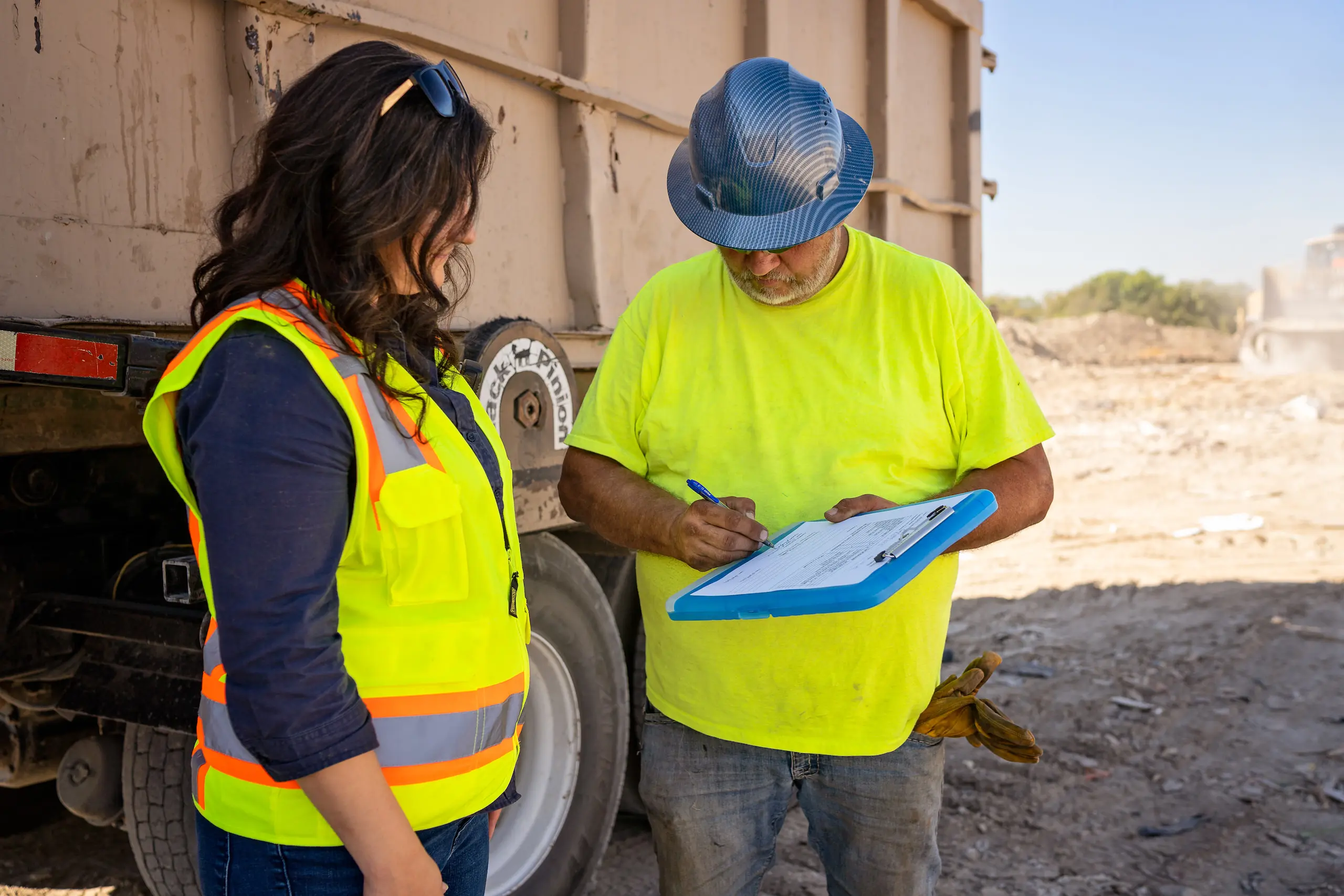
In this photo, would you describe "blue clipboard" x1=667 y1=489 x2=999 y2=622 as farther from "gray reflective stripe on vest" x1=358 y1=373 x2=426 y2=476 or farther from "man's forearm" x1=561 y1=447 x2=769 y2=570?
"gray reflective stripe on vest" x1=358 y1=373 x2=426 y2=476

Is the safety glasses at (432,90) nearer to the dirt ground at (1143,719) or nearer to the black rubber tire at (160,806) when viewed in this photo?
the black rubber tire at (160,806)

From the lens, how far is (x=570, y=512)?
6.73 feet

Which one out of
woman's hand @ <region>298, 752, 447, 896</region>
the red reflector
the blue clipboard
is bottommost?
woman's hand @ <region>298, 752, 447, 896</region>

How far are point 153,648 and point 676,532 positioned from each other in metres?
1.09

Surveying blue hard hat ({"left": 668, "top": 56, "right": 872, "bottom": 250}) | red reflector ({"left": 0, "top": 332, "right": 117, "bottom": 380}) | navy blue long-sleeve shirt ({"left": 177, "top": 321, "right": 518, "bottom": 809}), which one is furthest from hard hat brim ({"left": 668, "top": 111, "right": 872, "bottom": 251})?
red reflector ({"left": 0, "top": 332, "right": 117, "bottom": 380})

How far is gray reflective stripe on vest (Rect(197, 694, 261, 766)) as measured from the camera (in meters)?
1.21

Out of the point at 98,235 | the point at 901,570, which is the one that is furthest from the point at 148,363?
the point at 901,570

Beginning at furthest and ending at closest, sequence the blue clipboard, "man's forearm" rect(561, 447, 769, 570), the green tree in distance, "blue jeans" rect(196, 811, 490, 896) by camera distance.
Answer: the green tree in distance < "man's forearm" rect(561, 447, 769, 570) < the blue clipboard < "blue jeans" rect(196, 811, 490, 896)

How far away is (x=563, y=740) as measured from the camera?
9.46ft

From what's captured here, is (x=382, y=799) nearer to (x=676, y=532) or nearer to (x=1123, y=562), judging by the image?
(x=676, y=532)

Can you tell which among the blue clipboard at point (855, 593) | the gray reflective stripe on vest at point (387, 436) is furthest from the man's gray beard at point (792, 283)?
the gray reflective stripe on vest at point (387, 436)

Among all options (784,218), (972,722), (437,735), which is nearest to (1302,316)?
(972,722)

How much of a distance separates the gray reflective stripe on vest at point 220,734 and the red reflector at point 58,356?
2.01ft

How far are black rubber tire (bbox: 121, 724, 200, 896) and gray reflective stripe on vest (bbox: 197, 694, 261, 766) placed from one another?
1.12 meters
